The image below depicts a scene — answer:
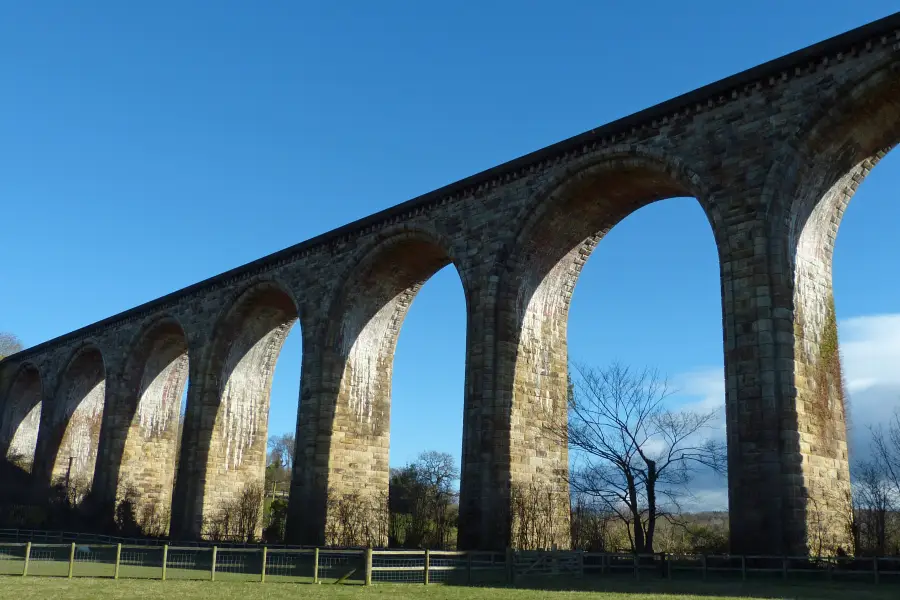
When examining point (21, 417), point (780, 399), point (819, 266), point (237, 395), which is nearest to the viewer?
point (780, 399)

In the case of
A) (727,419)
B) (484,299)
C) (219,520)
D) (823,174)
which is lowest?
(219,520)

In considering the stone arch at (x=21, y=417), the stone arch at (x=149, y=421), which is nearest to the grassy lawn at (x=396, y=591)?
the stone arch at (x=149, y=421)

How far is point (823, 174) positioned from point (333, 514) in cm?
1647

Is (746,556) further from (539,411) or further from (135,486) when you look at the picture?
(135,486)

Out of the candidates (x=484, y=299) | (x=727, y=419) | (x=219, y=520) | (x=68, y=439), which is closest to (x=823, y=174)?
(x=727, y=419)

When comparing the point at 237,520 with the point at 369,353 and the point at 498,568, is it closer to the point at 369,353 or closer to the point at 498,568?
the point at 369,353

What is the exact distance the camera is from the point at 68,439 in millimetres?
42969

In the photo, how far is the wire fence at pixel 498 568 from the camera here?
15.1m

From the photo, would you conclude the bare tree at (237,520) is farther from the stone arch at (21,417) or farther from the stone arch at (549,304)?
the stone arch at (21,417)

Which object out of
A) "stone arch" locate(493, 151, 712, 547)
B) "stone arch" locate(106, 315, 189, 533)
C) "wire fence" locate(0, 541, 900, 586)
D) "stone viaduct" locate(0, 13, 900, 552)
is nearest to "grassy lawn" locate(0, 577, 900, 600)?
"wire fence" locate(0, 541, 900, 586)

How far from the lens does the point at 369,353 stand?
2847 centimetres

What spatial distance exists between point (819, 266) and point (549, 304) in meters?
7.44

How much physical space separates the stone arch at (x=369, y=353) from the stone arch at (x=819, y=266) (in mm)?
11297

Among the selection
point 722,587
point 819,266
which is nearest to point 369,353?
point 819,266
